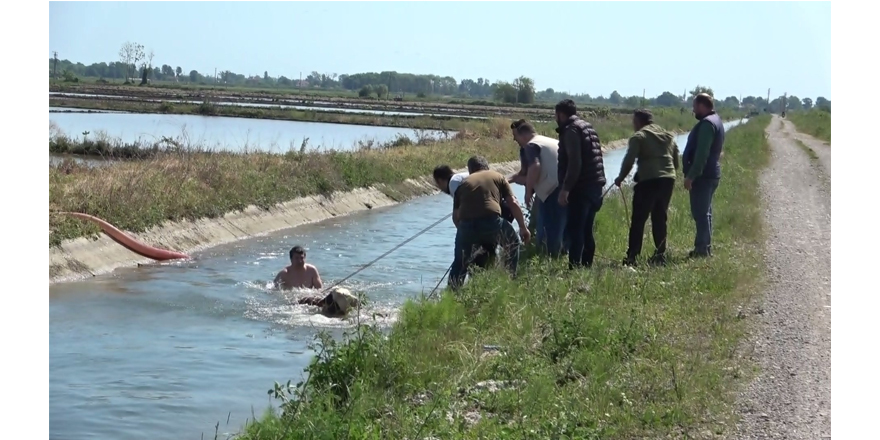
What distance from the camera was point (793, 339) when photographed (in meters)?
9.59

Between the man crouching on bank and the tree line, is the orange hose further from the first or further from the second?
the tree line

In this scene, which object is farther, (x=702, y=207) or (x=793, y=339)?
(x=702, y=207)

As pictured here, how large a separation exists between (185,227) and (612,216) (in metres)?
7.85

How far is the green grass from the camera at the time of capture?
7.19 m

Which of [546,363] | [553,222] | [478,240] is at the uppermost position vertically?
[553,222]

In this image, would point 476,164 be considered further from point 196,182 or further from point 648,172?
point 196,182

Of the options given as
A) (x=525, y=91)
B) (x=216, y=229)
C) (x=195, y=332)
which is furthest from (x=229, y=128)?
(x=525, y=91)

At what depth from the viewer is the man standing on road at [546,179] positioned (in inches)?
492

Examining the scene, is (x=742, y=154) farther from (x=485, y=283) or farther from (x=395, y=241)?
(x=485, y=283)

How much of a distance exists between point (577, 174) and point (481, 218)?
128 cm

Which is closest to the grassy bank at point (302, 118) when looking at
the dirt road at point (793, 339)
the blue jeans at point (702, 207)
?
the dirt road at point (793, 339)

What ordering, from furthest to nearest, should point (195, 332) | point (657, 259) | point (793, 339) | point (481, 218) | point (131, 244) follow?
point (131, 244)
point (657, 259)
point (195, 332)
point (481, 218)
point (793, 339)

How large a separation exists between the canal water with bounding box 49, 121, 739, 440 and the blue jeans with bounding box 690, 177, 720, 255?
12.4 ft

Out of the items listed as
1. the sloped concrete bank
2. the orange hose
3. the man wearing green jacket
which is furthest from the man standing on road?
the orange hose
